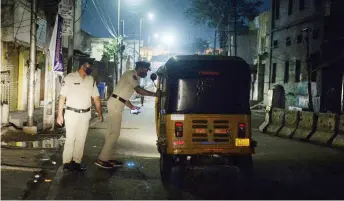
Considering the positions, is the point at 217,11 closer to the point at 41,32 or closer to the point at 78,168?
the point at 41,32

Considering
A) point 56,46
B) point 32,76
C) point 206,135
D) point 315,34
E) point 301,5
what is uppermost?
point 301,5

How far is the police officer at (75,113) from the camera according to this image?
816 cm

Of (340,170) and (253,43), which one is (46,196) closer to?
(340,170)

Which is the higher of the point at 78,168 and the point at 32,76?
the point at 32,76

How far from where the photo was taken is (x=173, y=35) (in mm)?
115250

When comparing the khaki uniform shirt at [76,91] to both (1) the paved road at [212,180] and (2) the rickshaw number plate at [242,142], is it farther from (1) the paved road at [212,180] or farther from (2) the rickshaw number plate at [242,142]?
(2) the rickshaw number plate at [242,142]

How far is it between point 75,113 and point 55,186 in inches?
61.5

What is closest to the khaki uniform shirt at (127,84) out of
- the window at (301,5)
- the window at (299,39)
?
the window at (299,39)

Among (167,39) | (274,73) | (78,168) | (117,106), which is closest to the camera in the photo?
(78,168)

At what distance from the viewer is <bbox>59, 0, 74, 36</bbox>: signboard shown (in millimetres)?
15109

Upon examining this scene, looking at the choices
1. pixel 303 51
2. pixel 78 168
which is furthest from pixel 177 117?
pixel 303 51

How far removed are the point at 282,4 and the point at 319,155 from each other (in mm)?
27173

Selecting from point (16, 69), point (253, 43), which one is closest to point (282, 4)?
point (253, 43)

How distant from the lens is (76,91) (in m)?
8.25
